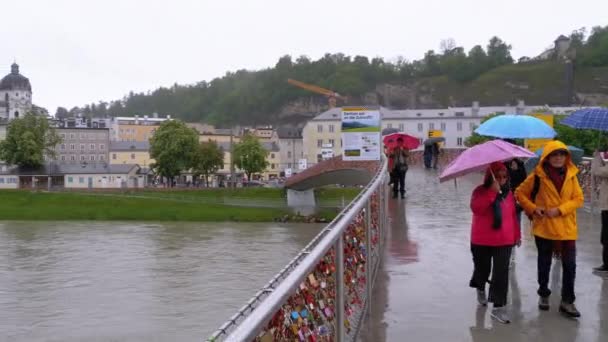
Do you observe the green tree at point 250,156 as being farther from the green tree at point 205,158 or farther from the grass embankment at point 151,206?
the grass embankment at point 151,206

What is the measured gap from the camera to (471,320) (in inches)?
216

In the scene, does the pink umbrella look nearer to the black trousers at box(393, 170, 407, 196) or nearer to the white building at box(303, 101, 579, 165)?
the black trousers at box(393, 170, 407, 196)

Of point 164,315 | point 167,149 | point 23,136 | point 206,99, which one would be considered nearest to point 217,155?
point 167,149

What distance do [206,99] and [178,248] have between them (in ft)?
393

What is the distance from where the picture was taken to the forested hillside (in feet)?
380

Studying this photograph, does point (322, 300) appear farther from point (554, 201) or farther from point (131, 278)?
point (131, 278)

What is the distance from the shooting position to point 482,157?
5219 mm

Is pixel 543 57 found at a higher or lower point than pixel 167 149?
higher

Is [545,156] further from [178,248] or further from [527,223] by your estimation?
[178,248]

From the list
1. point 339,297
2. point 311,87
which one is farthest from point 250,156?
point 339,297

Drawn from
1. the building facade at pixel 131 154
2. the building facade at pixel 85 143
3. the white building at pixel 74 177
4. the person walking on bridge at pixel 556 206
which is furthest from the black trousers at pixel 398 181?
the building facade at pixel 85 143

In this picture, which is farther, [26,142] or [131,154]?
[131,154]

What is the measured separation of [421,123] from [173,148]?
88.2 ft

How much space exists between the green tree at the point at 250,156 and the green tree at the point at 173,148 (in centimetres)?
789
